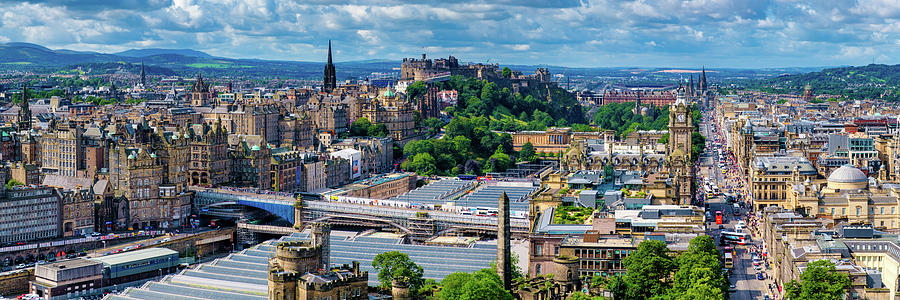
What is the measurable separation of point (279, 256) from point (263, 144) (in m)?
83.3

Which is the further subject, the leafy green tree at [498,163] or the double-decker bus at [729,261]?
the leafy green tree at [498,163]

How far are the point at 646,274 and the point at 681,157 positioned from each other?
2145 inches

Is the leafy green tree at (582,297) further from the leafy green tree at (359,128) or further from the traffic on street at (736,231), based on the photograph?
the leafy green tree at (359,128)

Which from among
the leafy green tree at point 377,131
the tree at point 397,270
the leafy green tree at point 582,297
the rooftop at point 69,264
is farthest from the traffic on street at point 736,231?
the rooftop at point 69,264

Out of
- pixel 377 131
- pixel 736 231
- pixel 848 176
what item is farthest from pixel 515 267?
pixel 377 131

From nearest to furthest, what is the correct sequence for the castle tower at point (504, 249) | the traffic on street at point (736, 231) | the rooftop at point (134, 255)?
the castle tower at point (504, 249)
the traffic on street at point (736, 231)
the rooftop at point (134, 255)

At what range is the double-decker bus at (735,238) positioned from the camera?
114 metres

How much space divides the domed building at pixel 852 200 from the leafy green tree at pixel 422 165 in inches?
2709

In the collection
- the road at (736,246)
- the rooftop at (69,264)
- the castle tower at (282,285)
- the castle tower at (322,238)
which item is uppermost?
the castle tower at (322,238)

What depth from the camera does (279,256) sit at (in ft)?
245

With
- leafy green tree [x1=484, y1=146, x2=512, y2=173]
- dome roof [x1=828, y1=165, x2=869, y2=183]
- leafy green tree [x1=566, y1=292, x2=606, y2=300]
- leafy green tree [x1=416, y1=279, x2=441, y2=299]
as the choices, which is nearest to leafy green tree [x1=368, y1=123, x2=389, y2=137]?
leafy green tree [x1=484, y1=146, x2=512, y2=173]

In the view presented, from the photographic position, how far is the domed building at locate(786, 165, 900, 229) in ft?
373

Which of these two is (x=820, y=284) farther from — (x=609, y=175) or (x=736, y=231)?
(x=609, y=175)

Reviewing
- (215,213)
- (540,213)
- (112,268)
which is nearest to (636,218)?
(540,213)
